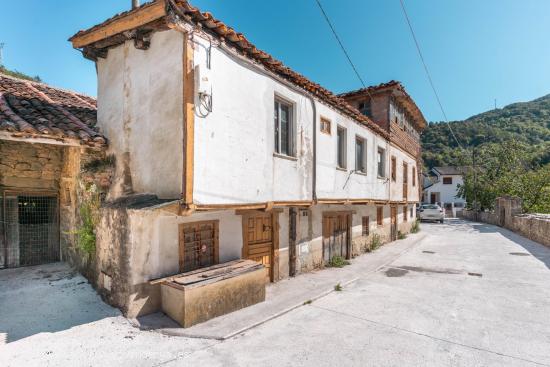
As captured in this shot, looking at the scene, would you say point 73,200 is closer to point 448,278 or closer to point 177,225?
point 177,225

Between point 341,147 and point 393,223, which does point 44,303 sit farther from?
point 393,223

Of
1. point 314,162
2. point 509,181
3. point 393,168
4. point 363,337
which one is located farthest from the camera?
point 509,181

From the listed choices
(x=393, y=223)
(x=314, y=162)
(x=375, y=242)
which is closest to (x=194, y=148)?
(x=314, y=162)

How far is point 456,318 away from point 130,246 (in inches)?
251

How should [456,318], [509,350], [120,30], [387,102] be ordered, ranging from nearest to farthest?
[509,350] < [120,30] < [456,318] < [387,102]

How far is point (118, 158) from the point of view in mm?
6152

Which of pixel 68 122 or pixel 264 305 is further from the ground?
pixel 68 122

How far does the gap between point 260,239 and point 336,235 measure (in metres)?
4.15

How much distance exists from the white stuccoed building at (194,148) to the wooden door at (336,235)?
1.72m

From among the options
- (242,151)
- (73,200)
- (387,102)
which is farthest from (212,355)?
(387,102)

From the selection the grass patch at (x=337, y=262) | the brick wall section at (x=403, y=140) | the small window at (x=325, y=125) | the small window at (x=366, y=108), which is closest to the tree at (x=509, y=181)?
the brick wall section at (x=403, y=140)

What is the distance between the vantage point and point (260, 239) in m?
7.90

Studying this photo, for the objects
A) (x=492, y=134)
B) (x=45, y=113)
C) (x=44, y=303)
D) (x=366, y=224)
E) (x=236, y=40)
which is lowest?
(x=44, y=303)

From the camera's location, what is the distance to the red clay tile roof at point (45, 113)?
5.38 metres
